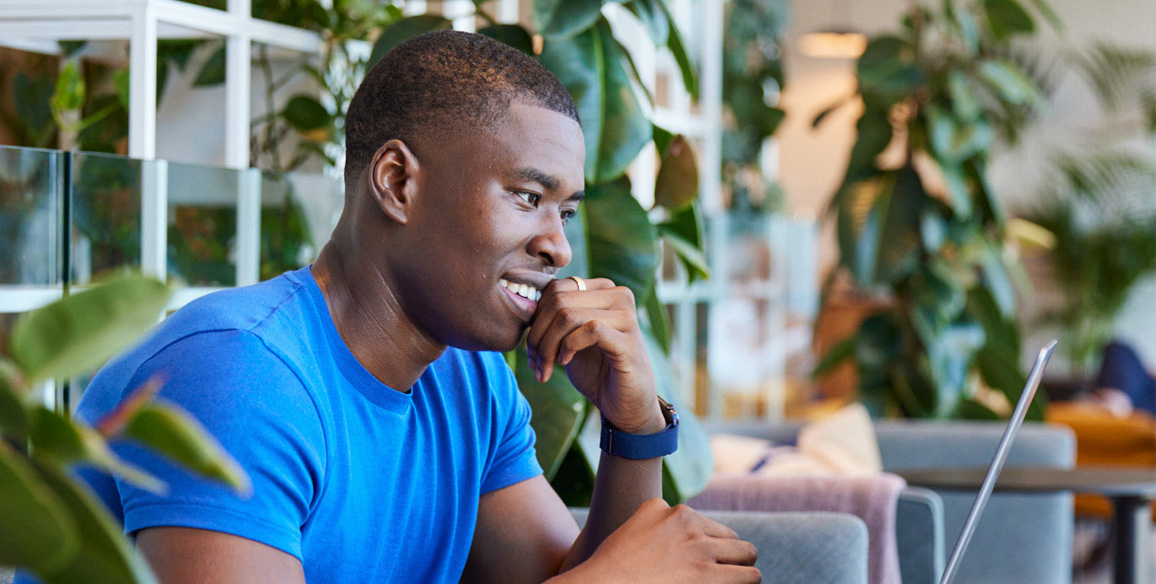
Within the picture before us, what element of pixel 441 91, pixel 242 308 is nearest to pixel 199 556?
pixel 242 308

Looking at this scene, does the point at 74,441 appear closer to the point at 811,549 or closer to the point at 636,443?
the point at 636,443

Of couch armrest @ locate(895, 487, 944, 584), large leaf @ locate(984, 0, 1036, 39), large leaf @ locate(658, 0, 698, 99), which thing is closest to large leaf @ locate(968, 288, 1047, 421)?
large leaf @ locate(984, 0, 1036, 39)

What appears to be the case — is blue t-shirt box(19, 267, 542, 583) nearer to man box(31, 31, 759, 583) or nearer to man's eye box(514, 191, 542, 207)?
man box(31, 31, 759, 583)

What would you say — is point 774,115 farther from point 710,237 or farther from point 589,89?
point 589,89

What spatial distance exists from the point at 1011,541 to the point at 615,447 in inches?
84.5

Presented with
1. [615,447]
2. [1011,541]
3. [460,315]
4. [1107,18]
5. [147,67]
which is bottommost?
[1011,541]

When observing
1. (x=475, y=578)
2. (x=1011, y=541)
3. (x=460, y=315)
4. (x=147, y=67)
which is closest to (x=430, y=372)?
(x=460, y=315)

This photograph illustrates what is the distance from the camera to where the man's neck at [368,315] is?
3.44 ft

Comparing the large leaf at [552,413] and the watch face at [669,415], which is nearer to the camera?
the watch face at [669,415]

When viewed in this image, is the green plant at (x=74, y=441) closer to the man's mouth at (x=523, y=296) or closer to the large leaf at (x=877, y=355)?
the man's mouth at (x=523, y=296)

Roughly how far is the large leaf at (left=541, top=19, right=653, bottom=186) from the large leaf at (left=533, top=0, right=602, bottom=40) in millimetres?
36

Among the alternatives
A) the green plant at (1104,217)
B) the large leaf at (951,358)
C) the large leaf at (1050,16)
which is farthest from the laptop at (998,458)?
the green plant at (1104,217)

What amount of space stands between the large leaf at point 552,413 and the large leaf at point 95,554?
141 centimetres

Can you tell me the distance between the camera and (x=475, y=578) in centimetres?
126
